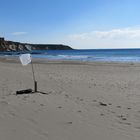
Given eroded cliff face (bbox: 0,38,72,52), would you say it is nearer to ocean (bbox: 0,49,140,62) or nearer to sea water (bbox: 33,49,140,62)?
ocean (bbox: 0,49,140,62)

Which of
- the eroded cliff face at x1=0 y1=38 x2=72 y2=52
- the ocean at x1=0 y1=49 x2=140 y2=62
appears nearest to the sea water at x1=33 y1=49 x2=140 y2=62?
the ocean at x1=0 y1=49 x2=140 y2=62

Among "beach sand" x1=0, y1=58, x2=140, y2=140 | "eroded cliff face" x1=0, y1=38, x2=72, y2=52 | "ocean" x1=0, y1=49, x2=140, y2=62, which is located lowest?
"ocean" x1=0, y1=49, x2=140, y2=62

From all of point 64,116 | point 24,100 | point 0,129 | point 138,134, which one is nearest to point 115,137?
point 138,134

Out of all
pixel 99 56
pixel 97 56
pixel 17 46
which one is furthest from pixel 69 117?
pixel 17 46

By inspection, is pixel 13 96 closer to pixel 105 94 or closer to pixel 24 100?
pixel 24 100

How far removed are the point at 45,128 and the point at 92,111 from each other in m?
1.60

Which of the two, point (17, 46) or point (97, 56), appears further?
point (17, 46)

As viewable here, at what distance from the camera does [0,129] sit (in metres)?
4.94

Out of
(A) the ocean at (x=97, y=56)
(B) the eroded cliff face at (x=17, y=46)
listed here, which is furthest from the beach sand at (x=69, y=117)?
(B) the eroded cliff face at (x=17, y=46)

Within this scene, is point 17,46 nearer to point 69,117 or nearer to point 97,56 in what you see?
point 97,56

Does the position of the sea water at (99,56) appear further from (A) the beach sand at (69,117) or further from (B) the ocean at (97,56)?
(A) the beach sand at (69,117)

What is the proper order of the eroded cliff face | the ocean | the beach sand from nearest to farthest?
the beach sand
the ocean
the eroded cliff face

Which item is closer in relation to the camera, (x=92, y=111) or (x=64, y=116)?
(x=64, y=116)

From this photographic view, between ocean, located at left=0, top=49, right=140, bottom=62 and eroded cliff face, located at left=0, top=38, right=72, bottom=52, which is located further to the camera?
eroded cliff face, located at left=0, top=38, right=72, bottom=52
